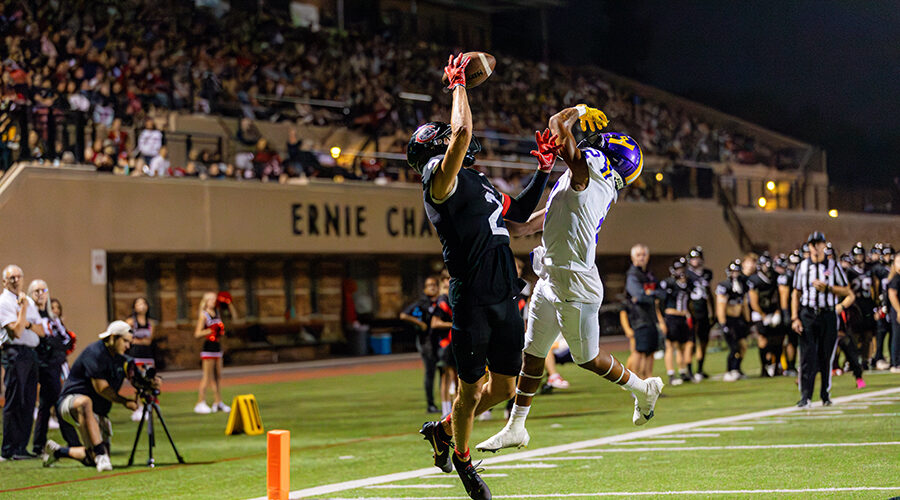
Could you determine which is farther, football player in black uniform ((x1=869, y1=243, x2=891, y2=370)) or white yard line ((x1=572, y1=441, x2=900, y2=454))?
football player in black uniform ((x1=869, y1=243, x2=891, y2=370))

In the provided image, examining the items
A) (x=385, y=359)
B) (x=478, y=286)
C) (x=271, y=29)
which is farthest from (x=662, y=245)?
(x=478, y=286)

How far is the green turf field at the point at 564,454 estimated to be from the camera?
9.52 meters

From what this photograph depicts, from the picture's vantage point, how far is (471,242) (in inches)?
279

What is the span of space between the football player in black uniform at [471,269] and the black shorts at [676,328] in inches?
502

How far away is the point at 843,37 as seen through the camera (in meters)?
24.9

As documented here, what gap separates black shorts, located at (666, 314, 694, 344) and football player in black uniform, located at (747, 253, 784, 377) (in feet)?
4.99

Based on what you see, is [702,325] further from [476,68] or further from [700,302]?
[476,68]

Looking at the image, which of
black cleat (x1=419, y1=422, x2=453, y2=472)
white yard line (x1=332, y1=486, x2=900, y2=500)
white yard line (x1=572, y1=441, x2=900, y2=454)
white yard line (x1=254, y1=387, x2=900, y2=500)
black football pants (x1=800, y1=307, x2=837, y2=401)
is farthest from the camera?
black football pants (x1=800, y1=307, x2=837, y2=401)

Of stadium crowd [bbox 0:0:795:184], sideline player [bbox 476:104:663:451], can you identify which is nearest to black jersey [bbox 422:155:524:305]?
sideline player [bbox 476:104:663:451]

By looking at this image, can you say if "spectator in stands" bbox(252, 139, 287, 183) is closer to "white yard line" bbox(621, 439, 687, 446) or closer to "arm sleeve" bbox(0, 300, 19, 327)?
"arm sleeve" bbox(0, 300, 19, 327)

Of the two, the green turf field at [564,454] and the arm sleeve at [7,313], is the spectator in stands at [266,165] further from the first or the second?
the arm sleeve at [7,313]

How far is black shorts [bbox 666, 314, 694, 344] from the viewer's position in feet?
64.6

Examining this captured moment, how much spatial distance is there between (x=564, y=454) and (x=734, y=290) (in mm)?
10008

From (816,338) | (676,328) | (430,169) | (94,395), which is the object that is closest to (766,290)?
(676,328)
